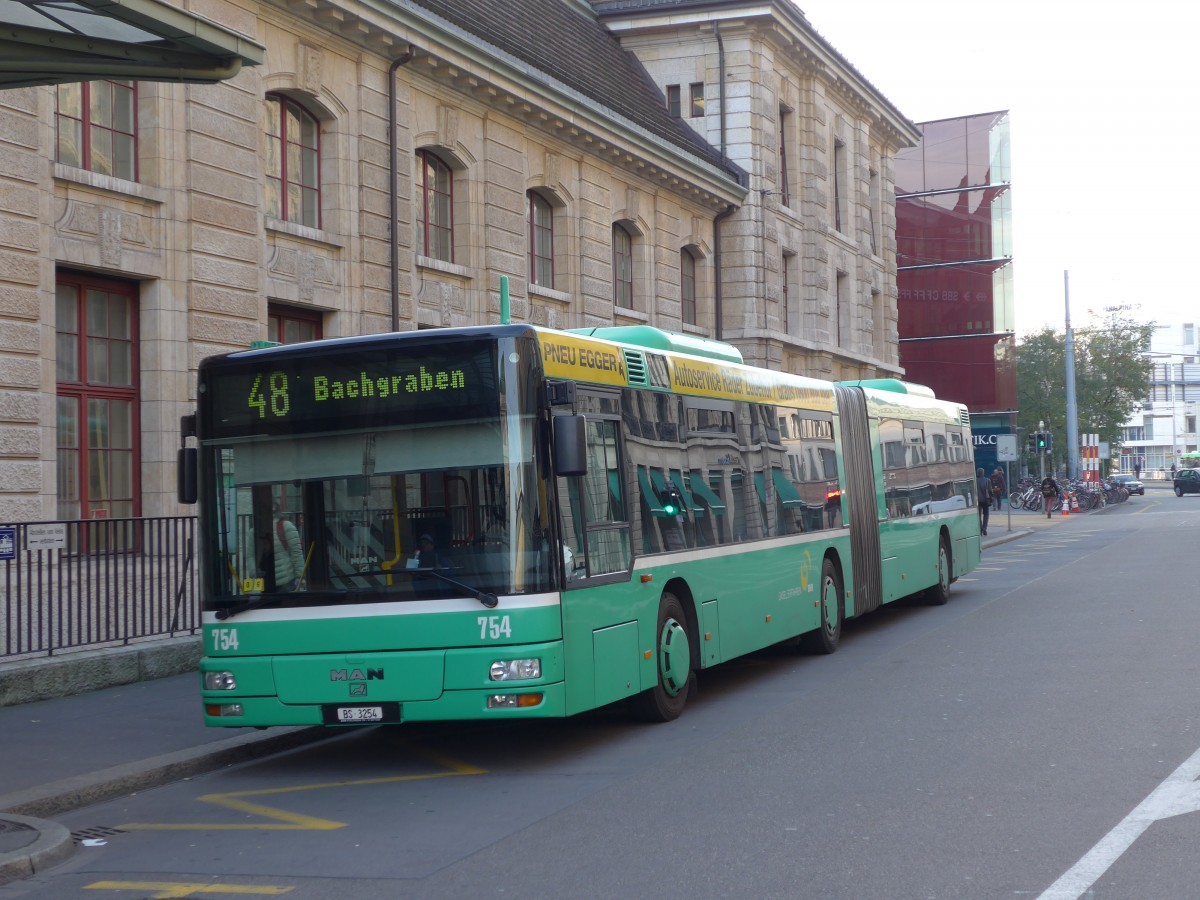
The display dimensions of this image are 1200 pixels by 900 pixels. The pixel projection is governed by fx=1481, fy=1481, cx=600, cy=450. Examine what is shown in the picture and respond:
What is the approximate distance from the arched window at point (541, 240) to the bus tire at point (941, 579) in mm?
8344

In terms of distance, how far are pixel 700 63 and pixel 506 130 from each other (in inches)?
445

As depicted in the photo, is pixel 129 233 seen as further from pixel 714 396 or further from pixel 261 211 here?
pixel 714 396

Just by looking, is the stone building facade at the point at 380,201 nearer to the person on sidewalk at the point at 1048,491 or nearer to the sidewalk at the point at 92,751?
the sidewalk at the point at 92,751

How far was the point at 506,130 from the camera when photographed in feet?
77.9

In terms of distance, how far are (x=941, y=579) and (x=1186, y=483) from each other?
68856 millimetres

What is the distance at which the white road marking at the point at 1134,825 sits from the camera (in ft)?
19.1

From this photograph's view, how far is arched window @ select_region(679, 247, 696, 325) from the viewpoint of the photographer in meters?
31.5

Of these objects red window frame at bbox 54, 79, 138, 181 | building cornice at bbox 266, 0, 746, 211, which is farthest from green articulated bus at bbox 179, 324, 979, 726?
building cornice at bbox 266, 0, 746, 211

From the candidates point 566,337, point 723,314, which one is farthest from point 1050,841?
point 723,314

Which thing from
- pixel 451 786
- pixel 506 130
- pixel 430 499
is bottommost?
pixel 451 786

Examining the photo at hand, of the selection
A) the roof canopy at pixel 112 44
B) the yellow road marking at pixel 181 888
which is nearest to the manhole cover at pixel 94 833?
the yellow road marking at pixel 181 888

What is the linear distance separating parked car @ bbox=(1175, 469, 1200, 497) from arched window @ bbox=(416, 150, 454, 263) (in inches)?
2743

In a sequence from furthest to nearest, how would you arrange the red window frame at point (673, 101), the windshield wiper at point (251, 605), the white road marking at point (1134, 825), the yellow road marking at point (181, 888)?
1. the red window frame at point (673, 101)
2. the windshield wiper at point (251, 605)
3. the yellow road marking at point (181, 888)
4. the white road marking at point (1134, 825)

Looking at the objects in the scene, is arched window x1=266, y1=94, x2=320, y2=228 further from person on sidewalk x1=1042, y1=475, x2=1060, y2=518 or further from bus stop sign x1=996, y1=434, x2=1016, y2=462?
person on sidewalk x1=1042, y1=475, x2=1060, y2=518
